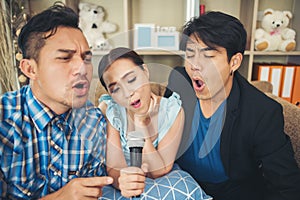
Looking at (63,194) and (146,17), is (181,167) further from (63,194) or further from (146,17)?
(146,17)

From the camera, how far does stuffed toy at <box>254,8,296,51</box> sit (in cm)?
177

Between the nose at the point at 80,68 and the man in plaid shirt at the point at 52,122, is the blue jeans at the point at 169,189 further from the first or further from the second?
the nose at the point at 80,68

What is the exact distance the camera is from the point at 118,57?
488 mm

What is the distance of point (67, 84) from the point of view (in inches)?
23.9

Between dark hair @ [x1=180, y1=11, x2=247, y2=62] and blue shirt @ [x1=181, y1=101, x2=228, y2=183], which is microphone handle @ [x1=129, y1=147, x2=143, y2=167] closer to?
blue shirt @ [x1=181, y1=101, x2=228, y2=183]

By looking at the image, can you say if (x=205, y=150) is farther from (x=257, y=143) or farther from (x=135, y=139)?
(x=135, y=139)

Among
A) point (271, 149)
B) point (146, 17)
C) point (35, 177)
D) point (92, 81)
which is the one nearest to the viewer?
point (92, 81)

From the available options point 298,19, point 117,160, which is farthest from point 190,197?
point 298,19

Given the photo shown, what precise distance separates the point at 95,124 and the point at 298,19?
1.74 m

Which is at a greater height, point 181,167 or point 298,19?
point 298,19

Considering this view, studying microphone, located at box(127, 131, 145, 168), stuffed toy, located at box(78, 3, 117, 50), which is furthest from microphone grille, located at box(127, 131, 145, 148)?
stuffed toy, located at box(78, 3, 117, 50)

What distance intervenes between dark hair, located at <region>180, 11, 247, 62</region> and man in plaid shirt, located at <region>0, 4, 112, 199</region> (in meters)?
0.29

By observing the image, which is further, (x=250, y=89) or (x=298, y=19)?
(x=298, y=19)

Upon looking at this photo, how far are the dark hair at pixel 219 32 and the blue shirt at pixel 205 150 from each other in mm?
149
